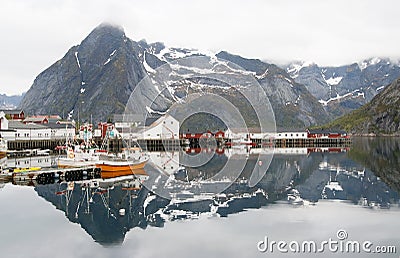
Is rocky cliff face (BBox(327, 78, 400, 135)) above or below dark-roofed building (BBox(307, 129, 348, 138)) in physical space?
above

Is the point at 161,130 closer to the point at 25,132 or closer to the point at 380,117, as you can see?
the point at 25,132

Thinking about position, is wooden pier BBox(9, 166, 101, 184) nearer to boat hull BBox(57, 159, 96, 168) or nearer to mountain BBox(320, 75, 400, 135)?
boat hull BBox(57, 159, 96, 168)

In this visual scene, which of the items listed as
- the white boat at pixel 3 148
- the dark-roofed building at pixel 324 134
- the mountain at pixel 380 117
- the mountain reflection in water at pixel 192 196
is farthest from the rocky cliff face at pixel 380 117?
the white boat at pixel 3 148

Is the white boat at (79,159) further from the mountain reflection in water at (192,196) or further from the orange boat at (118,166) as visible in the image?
the mountain reflection in water at (192,196)

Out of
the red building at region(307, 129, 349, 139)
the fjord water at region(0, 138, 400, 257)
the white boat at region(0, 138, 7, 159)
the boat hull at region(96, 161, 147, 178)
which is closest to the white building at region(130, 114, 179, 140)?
the white boat at region(0, 138, 7, 159)

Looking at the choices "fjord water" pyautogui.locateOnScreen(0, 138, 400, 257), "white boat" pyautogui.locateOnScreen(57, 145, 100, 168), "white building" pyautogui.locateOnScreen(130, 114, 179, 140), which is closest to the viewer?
"fjord water" pyautogui.locateOnScreen(0, 138, 400, 257)

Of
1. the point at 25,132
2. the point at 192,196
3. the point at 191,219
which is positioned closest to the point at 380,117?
the point at 25,132

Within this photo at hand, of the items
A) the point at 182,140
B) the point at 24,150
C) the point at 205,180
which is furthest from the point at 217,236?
the point at 182,140
